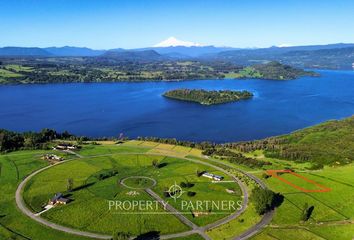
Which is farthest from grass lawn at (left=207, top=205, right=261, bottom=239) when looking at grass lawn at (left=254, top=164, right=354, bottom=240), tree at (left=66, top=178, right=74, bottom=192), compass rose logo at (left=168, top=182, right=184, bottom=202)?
tree at (left=66, top=178, right=74, bottom=192)

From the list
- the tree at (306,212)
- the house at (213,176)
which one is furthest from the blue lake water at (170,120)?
the tree at (306,212)

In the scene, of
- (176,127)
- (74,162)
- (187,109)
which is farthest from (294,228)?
(187,109)

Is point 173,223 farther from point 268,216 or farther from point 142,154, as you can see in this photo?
point 142,154

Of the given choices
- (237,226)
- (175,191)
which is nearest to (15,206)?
(175,191)

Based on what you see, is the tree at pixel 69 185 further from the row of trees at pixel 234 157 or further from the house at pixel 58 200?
the row of trees at pixel 234 157

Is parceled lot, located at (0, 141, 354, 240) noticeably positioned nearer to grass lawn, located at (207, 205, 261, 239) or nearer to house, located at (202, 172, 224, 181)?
grass lawn, located at (207, 205, 261, 239)

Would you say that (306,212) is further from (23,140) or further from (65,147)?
(23,140)
